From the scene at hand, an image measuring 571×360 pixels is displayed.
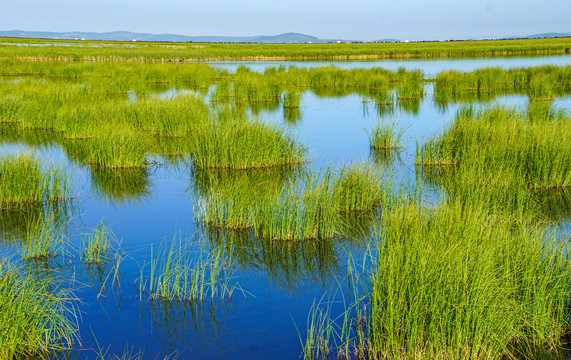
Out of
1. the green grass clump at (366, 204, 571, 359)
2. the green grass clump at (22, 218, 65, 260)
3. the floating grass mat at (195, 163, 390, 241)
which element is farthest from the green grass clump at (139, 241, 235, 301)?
the green grass clump at (366, 204, 571, 359)

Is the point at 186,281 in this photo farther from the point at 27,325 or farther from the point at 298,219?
the point at 298,219

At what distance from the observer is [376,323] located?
4602 mm

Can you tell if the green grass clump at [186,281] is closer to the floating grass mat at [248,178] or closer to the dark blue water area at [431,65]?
the floating grass mat at [248,178]

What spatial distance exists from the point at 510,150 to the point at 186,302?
24.3 ft

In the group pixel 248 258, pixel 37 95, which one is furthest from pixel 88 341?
pixel 37 95

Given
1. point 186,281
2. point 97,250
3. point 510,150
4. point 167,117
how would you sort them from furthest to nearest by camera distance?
point 167,117, point 510,150, point 97,250, point 186,281

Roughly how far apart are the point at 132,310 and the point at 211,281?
0.86 metres

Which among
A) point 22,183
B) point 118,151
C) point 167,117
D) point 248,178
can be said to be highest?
point 167,117

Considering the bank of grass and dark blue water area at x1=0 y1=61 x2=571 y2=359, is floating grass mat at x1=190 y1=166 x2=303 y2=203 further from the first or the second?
the bank of grass

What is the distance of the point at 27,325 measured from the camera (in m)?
4.71

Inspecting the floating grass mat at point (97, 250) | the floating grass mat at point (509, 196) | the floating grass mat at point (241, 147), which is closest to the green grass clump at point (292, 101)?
the floating grass mat at point (241, 147)

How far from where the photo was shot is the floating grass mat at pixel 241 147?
1193 cm

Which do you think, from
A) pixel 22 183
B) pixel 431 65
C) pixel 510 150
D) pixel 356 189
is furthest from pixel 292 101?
pixel 431 65

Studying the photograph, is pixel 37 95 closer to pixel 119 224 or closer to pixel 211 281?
pixel 119 224
